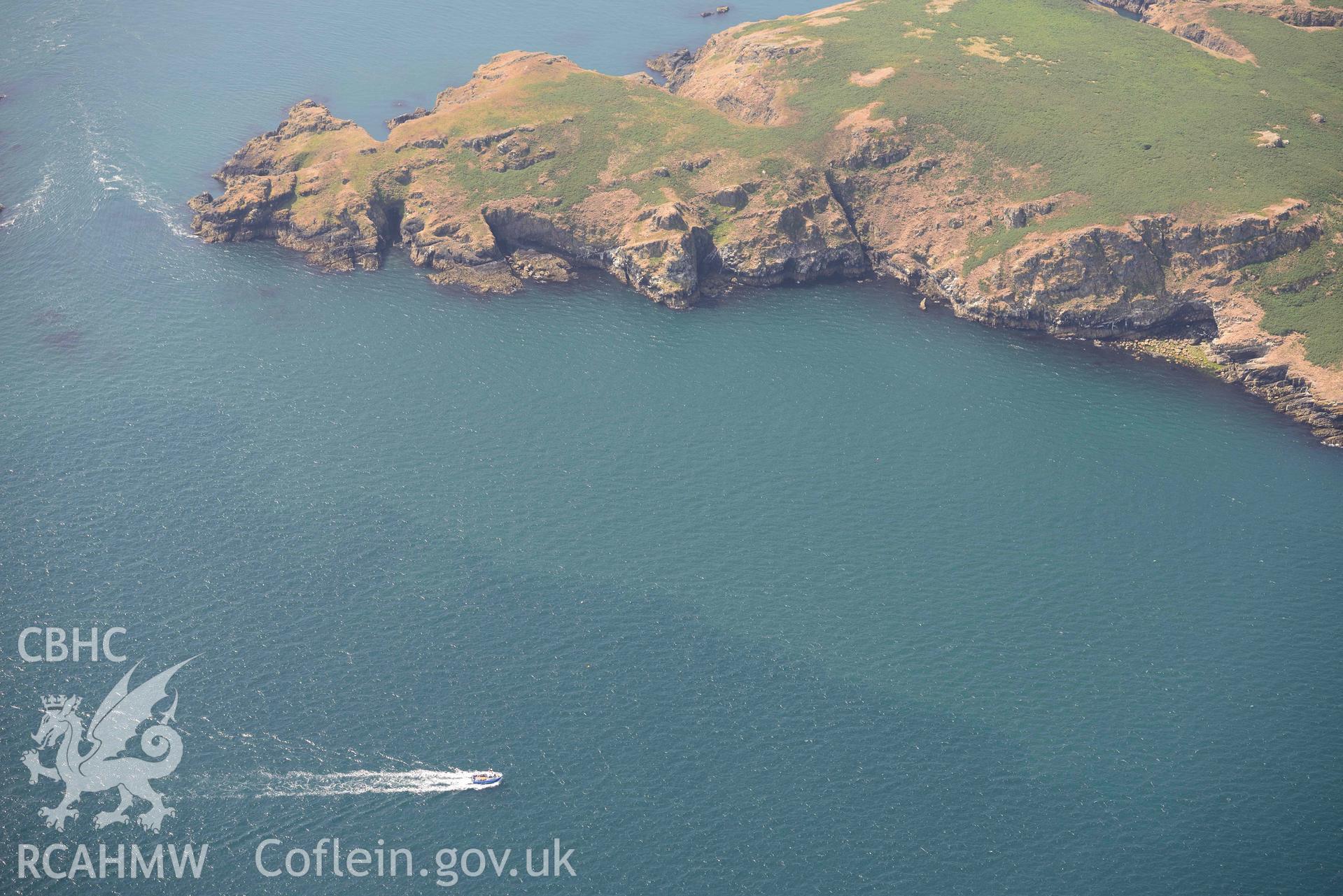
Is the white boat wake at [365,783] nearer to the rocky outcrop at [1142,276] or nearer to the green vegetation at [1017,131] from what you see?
→ the green vegetation at [1017,131]

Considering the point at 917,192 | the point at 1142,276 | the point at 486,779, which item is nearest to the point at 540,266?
the point at 917,192

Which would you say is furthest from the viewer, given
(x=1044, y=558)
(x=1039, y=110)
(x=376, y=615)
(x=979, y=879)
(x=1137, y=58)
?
(x=1137, y=58)

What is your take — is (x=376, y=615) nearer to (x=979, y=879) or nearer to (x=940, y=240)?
(x=979, y=879)

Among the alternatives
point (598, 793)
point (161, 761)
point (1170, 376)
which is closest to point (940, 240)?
point (1170, 376)

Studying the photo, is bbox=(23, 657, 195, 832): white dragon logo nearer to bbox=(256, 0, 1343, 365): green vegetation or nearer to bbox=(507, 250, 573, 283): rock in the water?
bbox=(507, 250, 573, 283): rock in the water

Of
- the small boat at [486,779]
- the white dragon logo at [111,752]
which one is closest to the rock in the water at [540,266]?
the white dragon logo at [111,752]

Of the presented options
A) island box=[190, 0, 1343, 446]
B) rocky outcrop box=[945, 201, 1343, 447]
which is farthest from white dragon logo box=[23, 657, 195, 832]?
rocky outcrop box=[945, 201, 1343, 447]
